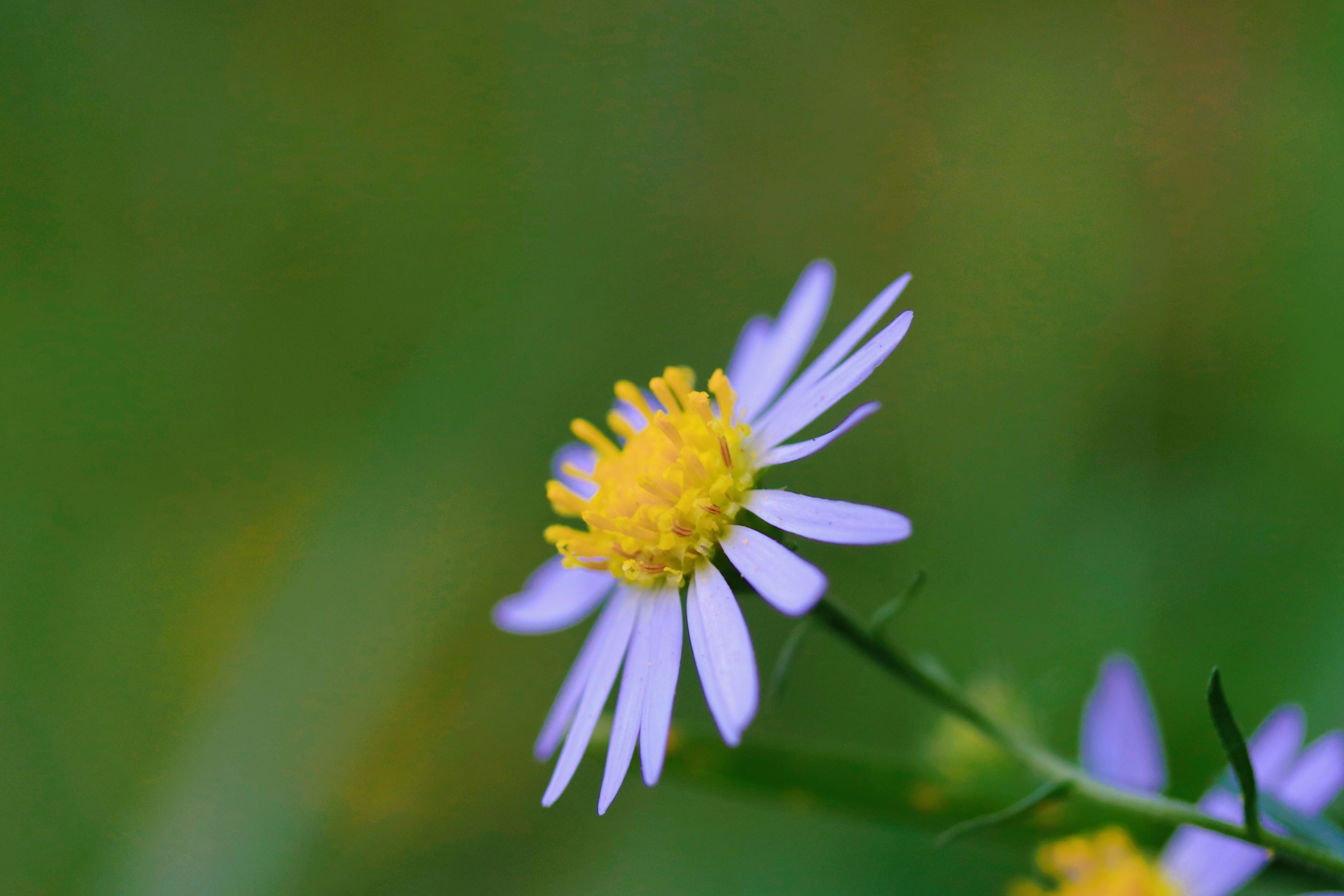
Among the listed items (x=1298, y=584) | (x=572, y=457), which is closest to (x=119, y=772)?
(x=572, y=457)

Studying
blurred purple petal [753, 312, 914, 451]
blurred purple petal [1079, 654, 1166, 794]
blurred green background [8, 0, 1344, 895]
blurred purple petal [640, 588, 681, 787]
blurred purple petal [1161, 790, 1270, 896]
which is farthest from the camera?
blurred green background [8, 0, 1344, 895]

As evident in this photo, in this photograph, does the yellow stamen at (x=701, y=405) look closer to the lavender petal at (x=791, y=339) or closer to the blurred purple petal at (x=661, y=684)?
the lavender petal at (x=791, y=339)

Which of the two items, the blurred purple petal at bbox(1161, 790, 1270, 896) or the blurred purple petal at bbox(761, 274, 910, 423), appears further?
the blurred purple petal at bbox(1161, 790, 1270, 896)

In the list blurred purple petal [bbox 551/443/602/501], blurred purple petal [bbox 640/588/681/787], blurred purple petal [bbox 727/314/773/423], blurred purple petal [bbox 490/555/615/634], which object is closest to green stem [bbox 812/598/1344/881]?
blurred purple petal [bbox 640/588/681/787]

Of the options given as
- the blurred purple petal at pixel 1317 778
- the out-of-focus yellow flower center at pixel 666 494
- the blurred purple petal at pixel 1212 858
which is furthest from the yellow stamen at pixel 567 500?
the blurred purple petal at pixel 1317 778

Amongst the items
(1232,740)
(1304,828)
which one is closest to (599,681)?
(1232,740)

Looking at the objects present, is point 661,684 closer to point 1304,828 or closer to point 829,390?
point 829,390

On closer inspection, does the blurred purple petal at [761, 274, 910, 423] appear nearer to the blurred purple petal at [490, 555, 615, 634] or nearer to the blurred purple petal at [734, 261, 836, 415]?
the blurred purple petal at [734, 261, 836, 415]

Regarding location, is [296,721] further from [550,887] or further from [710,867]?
[710,867]
